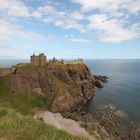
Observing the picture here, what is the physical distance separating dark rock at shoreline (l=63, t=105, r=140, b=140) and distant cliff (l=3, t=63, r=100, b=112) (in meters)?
5.28

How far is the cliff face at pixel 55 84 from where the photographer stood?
75000mm

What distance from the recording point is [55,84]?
78.3m

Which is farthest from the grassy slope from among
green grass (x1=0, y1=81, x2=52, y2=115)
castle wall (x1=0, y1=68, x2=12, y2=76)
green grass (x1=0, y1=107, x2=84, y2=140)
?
castle wall (x1=0, y1=68, x2=12, y2=76)

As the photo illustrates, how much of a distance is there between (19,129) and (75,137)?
3.44m

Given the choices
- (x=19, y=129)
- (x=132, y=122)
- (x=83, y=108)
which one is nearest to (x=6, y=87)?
(x=83, y=108)

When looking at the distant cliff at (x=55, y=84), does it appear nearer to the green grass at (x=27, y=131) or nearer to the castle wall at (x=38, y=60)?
the castle wall at (x=38, y=60)

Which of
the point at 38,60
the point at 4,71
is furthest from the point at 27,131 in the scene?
the point at 4,71

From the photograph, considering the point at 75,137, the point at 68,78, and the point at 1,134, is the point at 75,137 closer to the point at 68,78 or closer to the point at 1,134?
the point at 1,134

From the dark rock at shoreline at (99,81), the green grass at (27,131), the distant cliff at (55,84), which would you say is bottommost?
the dark rock at shoreline at (99,81)

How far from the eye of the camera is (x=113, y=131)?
55.2 meters

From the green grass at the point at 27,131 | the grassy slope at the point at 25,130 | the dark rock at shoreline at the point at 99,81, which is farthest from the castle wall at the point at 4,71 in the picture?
the green grass at the point at 27,131

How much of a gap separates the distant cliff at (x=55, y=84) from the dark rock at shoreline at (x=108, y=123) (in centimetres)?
528

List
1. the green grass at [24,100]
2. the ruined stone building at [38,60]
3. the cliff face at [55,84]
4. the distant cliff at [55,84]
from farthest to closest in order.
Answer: the ruined stone building at [38,60], the cliff face at [55,84], the distant cliff at [55,84], the green grass at [24,100]

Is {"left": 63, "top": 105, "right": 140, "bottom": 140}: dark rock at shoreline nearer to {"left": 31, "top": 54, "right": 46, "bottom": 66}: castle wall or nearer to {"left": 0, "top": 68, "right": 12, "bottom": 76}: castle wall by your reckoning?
{"left": 31, "top": 54, "right": 46, "bottom": 66}: castle wall
